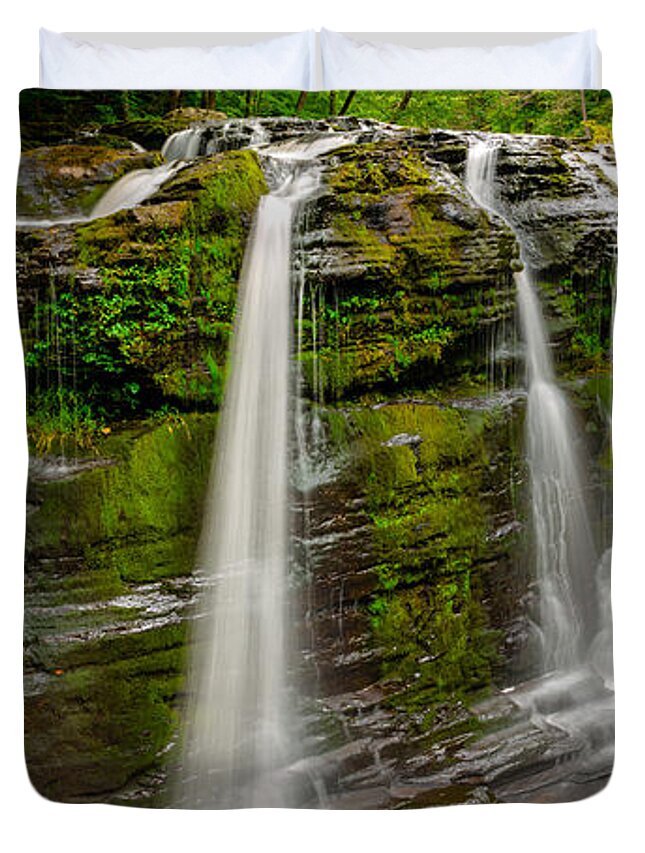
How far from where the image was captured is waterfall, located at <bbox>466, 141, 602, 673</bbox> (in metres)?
4.33

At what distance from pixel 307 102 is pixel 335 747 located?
2.55 metres

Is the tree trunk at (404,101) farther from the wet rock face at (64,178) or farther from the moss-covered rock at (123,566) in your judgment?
the moss-covered rock at (123,566)

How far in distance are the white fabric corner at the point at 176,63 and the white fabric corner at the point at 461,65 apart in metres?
0.12

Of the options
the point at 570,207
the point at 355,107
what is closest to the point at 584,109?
the point at 570,207

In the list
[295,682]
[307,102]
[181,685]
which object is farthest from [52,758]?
[307,102]

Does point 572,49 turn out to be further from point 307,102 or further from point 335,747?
point 335,747

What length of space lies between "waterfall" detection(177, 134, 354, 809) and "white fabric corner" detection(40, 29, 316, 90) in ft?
1.24

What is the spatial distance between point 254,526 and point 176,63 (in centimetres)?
190

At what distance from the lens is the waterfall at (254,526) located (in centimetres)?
420

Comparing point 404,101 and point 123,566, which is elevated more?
point 404,101

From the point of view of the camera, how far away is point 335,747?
14.0ft

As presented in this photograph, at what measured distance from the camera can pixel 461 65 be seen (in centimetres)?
439

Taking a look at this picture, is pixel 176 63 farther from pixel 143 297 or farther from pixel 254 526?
pixel 254 526

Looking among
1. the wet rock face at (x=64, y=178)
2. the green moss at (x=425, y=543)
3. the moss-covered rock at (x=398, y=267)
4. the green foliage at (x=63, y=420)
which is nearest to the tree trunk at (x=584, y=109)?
the moss-covered rock at (x=398, y=267)
